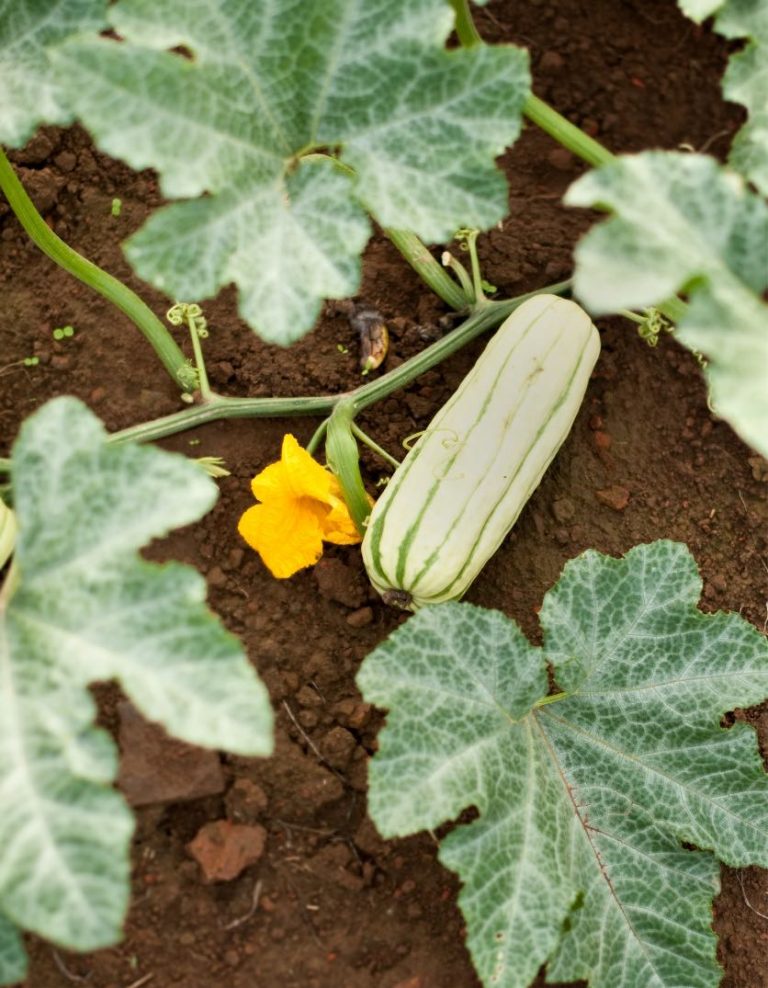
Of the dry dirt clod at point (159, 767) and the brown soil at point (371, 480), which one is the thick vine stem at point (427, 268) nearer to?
the brown soil at point (371, 480)

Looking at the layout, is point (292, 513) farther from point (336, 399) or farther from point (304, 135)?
point (304, 135)

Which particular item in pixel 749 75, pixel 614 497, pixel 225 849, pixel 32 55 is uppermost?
pixel 749 75

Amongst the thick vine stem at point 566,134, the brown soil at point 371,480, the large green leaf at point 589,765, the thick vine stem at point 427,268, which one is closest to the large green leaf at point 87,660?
the large green leaf at point 589,765

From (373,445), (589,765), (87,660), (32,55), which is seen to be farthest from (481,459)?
(32,55)

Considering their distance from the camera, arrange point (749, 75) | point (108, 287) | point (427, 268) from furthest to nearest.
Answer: point (427, 268) → point (108, 287) → point (749, 75)

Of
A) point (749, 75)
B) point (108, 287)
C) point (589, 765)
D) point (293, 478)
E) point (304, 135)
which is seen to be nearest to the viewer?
point (304, 135)

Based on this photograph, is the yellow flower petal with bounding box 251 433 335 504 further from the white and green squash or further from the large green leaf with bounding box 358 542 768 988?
the large green leaf with bounding box 358 542 768 988
